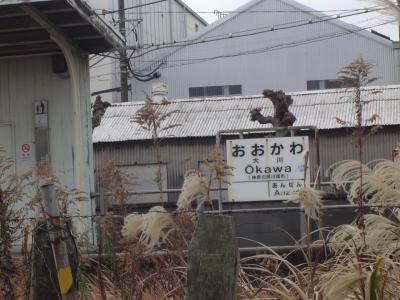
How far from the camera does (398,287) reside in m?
4.79

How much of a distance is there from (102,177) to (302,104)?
16077 mm

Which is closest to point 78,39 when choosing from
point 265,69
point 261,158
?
point 261,158

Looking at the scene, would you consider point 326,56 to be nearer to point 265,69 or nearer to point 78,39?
point 265,69

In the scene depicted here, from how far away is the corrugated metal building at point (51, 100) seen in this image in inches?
412

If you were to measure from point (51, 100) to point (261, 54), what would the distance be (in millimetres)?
28129

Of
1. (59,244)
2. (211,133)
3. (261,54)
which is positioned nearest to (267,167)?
(59,244)

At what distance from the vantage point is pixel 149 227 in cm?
525

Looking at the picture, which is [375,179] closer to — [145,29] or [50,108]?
[50,108]

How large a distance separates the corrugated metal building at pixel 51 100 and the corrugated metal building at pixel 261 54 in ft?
86.3

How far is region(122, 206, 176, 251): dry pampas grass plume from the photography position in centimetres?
528

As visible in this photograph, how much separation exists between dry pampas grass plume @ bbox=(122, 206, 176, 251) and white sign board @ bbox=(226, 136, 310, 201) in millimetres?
6109

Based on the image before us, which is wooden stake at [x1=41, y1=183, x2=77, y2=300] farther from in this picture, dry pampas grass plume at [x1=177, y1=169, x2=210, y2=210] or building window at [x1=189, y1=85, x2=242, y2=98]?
building window at [x1=189, y1=85, x2=242, y2=98]

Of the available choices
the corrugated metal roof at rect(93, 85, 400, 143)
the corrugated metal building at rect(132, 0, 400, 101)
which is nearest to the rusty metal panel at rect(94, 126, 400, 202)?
the corrugated metal roof at rect(93, 85, 400, 143)

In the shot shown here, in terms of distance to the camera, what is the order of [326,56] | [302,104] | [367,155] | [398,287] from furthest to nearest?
[326,56] → [302,104] → [367,155] → [398,287]
